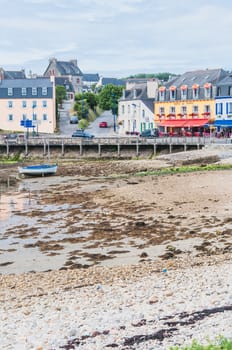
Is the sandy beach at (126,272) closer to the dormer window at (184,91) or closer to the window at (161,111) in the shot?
the dormer window at (184,91)

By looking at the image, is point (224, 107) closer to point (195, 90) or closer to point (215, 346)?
point (195, 90)

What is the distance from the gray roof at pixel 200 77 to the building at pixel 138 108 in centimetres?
365

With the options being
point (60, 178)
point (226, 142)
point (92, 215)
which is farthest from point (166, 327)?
point (226, 142)

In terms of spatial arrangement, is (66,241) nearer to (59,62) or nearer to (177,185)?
(177,185)

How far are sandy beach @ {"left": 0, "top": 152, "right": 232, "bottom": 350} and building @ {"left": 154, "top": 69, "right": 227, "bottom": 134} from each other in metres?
37.9

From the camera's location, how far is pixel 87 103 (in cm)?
10944

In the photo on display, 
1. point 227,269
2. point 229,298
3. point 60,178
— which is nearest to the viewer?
point 229,298

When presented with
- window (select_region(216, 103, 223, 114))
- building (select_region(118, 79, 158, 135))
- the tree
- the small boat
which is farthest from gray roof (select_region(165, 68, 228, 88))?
the small boat

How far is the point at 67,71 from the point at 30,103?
59172mm

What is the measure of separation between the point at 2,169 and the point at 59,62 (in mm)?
92638

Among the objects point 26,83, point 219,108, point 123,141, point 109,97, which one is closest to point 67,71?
point 109,97

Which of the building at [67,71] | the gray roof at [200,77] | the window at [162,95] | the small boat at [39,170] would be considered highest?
the building at [67,71]

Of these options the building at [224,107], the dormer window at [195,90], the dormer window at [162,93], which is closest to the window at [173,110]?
the dormer window at [162,93]

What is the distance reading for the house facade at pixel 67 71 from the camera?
143000 mm
